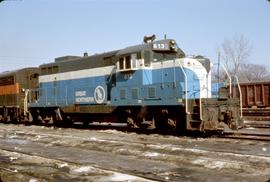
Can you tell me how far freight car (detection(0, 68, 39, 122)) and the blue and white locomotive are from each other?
529 centimetres

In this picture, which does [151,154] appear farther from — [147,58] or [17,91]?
[17,91]

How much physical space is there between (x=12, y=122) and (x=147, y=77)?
14716mm

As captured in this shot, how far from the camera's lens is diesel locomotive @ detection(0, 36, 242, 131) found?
560 inches

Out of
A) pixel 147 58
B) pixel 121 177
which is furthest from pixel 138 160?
pixel 147 58

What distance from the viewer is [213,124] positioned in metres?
13.7

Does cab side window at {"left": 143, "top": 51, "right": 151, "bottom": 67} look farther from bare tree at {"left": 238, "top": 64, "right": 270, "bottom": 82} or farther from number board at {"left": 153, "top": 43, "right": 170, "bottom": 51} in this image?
bare tree at {"left": 238, "top": 64, "right": 270, "bottom": 82}

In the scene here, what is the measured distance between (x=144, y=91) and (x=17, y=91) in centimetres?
1241

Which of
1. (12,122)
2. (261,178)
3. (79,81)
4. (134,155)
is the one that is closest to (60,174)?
(134,155)

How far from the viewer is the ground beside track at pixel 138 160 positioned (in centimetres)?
768

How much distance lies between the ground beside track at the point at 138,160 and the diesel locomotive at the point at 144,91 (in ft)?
4.01

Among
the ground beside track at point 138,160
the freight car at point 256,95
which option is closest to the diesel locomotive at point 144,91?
the ground beside track at point 138,160

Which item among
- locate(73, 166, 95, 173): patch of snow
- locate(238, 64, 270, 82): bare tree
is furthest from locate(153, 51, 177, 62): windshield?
locate(238, 64, 270, 82): bare tree

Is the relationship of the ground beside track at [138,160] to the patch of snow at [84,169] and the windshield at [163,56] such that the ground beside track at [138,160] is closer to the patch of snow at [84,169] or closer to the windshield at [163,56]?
the patch of snow at [84,169]

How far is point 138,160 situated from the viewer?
967 centimetres
